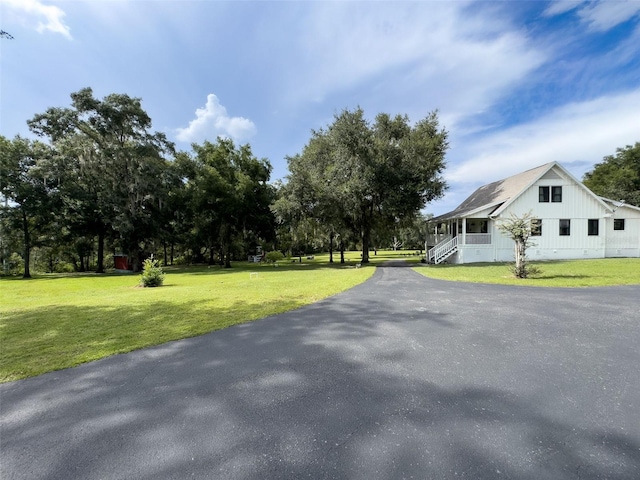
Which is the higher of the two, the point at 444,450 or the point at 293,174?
the point at 293,174

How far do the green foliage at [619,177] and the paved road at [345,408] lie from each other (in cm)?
4075

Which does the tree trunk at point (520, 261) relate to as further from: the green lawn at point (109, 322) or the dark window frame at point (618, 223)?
the dark window frame at point (618, 223)

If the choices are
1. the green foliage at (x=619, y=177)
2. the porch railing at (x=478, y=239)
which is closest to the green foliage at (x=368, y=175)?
the porch railing at (x=478, y=239)

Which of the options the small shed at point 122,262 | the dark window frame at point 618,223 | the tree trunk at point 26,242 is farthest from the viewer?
the small shed at point 122,262

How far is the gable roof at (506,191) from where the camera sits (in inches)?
802

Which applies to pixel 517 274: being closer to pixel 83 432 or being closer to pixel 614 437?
pixel 614 437

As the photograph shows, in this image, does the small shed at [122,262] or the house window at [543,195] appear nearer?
the house window at [543,195]

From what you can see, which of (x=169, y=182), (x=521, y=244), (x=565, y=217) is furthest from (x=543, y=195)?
(x=169, y=182)

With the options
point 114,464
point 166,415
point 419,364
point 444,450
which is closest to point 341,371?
point 419,364

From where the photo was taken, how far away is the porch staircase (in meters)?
21.2

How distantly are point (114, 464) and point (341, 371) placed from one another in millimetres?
2278

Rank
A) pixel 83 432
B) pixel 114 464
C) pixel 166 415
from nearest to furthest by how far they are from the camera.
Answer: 1. pixel 114 464
2. pixel 83 432
3. pixel 166 415

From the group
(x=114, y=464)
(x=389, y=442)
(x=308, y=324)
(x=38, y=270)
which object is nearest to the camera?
(x=114, y=464)

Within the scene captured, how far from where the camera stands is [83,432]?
2.46 m
